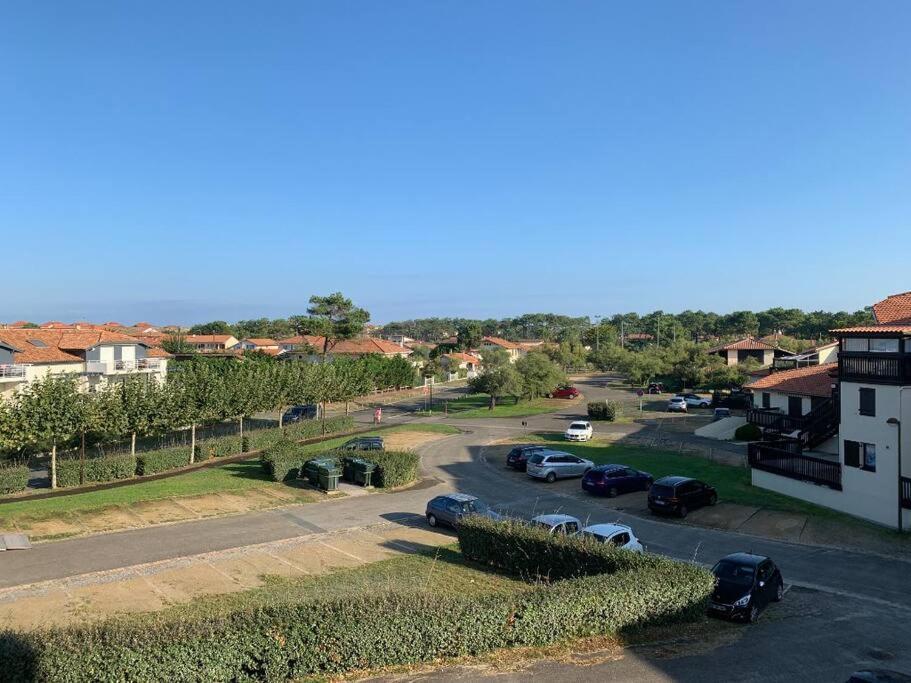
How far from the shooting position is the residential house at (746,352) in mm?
82125

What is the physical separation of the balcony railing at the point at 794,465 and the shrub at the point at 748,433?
10.5m

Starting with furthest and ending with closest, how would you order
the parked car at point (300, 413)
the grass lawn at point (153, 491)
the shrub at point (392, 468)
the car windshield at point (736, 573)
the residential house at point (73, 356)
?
the parked car at point (300, 413) → the residential house at point (73, 356) → the shrub at point (392, 468) → the grass lawn at point (153, 491) → the car windshield at point (736, 573)

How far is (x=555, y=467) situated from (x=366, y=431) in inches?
807

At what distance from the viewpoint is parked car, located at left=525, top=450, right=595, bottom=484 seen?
107ft

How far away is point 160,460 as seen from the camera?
34.4 m

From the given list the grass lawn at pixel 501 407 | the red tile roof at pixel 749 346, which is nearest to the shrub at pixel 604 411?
the grass lawn at pixel 501 407

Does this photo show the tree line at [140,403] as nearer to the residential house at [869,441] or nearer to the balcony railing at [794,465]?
the balcony railing at [794,465]

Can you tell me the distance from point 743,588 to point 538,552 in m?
5.20

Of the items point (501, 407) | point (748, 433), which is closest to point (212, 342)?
point (501, 407)

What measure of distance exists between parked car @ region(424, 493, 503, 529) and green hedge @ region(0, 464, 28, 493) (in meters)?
19.1

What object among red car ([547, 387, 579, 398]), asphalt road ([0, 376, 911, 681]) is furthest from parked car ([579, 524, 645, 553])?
red car ([547, 387, 579, 398])

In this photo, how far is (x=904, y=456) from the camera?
927 inches

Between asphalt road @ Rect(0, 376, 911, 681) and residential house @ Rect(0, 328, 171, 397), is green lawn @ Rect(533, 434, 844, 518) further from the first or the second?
residential house @ Rect(0, 328, 171, 397)

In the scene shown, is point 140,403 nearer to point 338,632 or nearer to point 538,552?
point 538,552
